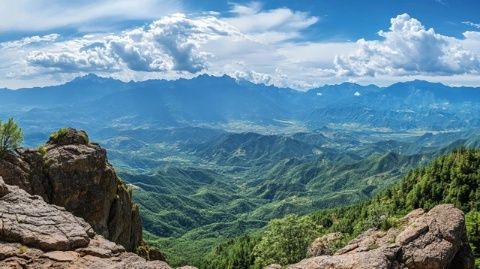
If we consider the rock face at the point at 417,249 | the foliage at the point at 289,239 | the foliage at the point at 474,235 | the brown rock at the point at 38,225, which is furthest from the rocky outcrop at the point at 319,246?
the brown rock at the point at 38,225

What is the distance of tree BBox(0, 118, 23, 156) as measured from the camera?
2154 inches

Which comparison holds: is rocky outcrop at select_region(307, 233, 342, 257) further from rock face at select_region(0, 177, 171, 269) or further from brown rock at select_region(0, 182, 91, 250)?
brown rock at select_region(0, 182, 91, 250)

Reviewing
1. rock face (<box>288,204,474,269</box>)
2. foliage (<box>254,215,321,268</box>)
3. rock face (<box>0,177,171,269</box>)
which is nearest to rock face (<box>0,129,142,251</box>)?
rock face (<box>0,177,171,269</box>)

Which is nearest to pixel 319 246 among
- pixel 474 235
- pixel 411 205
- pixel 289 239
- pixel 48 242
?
pixel 289 239

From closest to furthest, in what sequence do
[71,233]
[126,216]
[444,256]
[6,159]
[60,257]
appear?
[60,257] → [71,233] → [444,256] → [6,159] → [126,216]

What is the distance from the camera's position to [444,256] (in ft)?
125

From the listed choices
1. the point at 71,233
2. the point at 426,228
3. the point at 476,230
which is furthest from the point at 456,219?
the point at 476,230

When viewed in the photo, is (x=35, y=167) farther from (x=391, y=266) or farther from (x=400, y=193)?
(x=400, y=193)

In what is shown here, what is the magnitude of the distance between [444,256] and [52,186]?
4928 cm

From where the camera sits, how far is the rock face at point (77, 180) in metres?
59.0

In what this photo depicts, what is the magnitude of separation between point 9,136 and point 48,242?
1194 inches

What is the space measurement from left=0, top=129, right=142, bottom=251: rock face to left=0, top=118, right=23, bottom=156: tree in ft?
3.75

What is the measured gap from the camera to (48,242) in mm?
30875

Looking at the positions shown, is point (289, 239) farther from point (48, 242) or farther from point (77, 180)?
point (48, 242)
